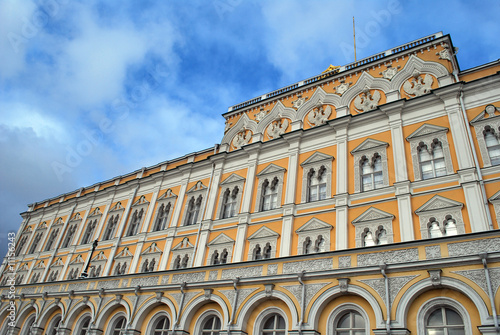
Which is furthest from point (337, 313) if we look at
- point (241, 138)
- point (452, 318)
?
Answer: point (241, 138)

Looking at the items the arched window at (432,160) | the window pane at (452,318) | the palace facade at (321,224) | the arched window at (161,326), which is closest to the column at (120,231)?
the palace facade at (321,224)

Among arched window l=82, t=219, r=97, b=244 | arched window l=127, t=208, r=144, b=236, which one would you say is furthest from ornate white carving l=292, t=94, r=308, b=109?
arched window l=82, t=219, r=97, b=244

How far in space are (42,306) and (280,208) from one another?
618 inches

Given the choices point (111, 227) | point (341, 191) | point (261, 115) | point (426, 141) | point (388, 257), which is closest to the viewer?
point (388, 257)

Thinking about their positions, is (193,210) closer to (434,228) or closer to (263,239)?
(263,239)

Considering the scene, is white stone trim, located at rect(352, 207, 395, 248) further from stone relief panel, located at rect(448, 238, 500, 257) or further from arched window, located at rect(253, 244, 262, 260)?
stone relief panel, located at rect(448, 238, 500, 257)

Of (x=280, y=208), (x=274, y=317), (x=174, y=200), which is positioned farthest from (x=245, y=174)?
(x=274, y=317)

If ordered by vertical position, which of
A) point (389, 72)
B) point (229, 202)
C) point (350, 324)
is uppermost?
point (389, 72)

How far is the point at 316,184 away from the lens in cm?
2228

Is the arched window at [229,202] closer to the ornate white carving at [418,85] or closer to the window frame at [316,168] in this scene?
the window frame at [316,168]

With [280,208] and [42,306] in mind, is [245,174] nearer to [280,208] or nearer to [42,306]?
[280,208]

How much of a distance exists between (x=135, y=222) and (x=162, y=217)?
117 inches

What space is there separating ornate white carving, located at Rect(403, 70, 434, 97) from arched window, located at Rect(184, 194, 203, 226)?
15135 millimetres

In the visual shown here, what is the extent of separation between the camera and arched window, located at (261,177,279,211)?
929 inches
